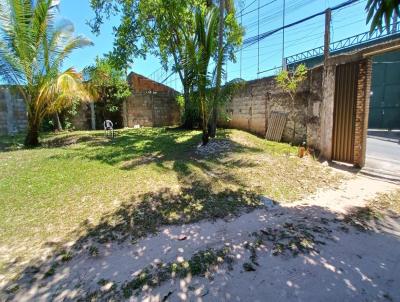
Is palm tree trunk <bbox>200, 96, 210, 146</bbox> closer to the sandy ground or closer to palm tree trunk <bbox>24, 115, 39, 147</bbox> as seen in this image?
the sandy ground

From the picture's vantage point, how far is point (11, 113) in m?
12.4

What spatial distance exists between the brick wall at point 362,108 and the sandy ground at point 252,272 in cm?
291

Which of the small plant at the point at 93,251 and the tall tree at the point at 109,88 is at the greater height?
the tall tree at the point at 109,88

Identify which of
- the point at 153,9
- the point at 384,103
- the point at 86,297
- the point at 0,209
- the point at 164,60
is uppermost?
the point at 153,9

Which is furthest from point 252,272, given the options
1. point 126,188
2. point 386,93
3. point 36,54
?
point 386,93

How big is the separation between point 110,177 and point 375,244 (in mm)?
4796

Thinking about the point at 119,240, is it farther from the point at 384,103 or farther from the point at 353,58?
the point at 384,103

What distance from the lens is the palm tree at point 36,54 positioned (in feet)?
25.5

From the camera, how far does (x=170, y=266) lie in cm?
285

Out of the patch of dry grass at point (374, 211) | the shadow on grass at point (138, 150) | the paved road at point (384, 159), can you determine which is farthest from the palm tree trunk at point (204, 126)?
the patch of dry grass at point (374, 211)

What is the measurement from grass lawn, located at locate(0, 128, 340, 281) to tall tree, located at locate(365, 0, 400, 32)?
3.11 metres

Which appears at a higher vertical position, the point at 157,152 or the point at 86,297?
the point at 157,152

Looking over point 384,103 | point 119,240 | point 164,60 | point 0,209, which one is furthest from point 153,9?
point 384,103

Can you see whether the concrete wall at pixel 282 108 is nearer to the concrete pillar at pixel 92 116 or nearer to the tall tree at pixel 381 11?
the tall tree at pixel 381 11
